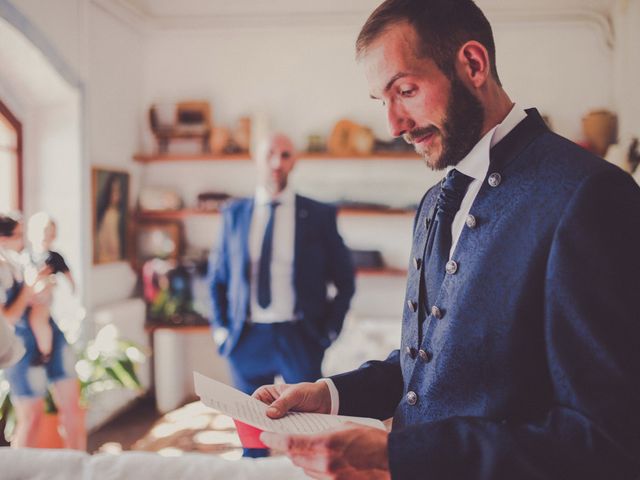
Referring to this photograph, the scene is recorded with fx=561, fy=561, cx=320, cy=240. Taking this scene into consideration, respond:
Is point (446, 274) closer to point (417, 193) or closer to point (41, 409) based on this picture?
point (41, 409)

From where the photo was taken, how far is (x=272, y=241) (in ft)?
9.07

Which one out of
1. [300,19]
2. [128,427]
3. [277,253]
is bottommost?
[128,427]

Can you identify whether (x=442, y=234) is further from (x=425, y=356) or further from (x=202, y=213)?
(x=202, y=213)

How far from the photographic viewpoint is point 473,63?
0.93 meters

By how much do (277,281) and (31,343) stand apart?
125 cm

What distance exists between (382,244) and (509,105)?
348 centimetres

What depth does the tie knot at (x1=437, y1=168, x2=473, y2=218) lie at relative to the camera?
0.96 metres

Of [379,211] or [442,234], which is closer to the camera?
[442,234]

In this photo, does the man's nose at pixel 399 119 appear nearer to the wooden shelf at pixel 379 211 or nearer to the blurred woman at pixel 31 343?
the blurred woman at pixel 31 343

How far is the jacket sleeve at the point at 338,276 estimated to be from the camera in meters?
2.72

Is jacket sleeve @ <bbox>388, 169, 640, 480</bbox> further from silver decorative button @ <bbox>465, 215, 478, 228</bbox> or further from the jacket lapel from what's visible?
the jacket lapel

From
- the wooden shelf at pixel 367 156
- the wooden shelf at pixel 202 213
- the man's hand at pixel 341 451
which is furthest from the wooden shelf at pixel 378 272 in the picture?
the man's hand at pixel 341 451

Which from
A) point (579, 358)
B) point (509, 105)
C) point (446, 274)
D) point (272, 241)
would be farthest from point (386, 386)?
point (272, 241)

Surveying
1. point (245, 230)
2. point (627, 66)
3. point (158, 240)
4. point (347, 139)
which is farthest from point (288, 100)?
point (627, 66)
